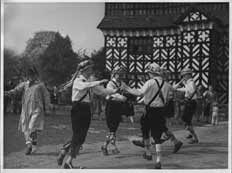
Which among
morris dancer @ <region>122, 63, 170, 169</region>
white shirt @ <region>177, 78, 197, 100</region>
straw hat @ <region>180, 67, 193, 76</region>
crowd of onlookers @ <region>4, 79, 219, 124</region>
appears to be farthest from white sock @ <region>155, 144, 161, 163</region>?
straw hat @ <region>180, 67, 193, 76</region>

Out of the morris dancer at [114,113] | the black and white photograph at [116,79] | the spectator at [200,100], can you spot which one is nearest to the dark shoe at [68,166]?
the black and white photograph at [116,79]

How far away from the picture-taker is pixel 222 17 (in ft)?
7.41

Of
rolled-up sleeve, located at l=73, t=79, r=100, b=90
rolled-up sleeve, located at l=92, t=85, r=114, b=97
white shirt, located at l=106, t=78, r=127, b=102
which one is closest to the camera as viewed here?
rolled-up sleeve, located at l=73, t=79, r=100, b=90

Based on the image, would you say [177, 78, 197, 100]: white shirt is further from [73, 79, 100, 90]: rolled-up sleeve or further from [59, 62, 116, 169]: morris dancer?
[73, 79, 100, 90]: rolled-up sleeve

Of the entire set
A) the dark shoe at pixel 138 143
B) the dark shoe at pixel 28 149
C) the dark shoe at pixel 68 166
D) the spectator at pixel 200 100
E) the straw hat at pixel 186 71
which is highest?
the straw hat at pixel 186 71

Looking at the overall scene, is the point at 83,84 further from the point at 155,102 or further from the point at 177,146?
the point at 177,146

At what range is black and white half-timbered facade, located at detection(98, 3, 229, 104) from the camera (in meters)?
2.24

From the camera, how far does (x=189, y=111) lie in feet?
7.34

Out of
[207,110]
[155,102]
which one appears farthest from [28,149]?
[207,110]

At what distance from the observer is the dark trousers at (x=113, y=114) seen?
2115 mm

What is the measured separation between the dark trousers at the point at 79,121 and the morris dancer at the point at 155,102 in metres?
Answer: 0.28

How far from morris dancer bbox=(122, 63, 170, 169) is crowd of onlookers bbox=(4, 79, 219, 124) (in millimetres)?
246

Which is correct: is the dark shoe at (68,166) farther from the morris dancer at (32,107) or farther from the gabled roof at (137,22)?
the gabled roof at (137,22)

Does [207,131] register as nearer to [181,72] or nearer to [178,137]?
[178,137]
